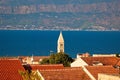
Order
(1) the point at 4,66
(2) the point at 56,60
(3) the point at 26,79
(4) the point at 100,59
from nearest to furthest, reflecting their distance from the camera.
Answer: (3) the point at 26,79 < (1) the point at 4,66 < (4) the point at 100,59 < (2) the point at 56,60

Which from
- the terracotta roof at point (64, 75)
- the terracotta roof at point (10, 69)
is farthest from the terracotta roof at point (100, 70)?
the terracotta roof at point (10, 69)

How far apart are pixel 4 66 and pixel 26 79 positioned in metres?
4.96

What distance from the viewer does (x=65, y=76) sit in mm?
29609

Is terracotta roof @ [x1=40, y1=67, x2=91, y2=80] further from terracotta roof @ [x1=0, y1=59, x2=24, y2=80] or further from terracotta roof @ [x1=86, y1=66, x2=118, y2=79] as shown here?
terracotta roof @ [x1=0, y1=59, x2=24, y2=80]

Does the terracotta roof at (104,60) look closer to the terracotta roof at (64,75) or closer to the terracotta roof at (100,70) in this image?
the terracotta roof at (100,70)

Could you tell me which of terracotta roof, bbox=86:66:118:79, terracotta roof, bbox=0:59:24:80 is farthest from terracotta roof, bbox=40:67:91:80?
terracotta roof, bbox=0:59:24:80

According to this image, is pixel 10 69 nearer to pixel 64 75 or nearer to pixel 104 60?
pixel 64 75

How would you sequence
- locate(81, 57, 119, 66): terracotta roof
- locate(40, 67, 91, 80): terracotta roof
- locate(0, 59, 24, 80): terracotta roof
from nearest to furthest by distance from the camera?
locate(40, 67, 91, 80): terracotta roof
locate(0, 59, 24, 80): terracotta roof
locate(81, 57, 119, 66): terracotta roof

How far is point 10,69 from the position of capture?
3259 cm

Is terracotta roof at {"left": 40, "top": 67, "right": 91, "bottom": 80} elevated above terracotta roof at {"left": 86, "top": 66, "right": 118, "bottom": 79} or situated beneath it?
elevated above

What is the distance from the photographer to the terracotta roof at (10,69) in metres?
31.5

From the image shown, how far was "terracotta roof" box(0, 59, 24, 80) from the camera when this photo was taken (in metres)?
31.5

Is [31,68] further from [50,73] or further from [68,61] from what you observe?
[68,61]

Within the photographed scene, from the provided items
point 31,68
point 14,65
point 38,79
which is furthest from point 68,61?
point 38,79
